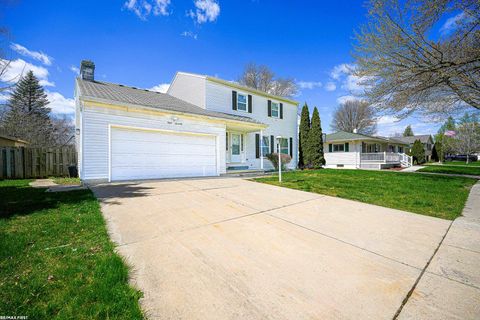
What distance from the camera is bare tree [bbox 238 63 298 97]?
96.7 feet

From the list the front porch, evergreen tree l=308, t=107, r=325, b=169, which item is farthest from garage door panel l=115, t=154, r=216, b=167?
the front porch

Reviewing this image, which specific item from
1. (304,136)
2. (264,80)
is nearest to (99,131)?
(304,136)

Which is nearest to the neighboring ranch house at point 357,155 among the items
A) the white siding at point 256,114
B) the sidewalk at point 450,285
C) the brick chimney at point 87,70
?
the white siding at point 256,114

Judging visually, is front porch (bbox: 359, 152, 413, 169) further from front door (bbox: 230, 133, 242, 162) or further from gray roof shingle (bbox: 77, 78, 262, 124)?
gray roof shingle (bbox: 77, 78, 262, 124)

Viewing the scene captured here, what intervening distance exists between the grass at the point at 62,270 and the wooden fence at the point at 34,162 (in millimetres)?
8205

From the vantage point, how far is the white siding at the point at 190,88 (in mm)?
12859

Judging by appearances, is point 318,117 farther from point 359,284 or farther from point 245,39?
point 359,284

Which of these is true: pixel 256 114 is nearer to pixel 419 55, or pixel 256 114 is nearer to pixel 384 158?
pixel 419 55

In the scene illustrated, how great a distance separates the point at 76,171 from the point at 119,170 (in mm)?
4033

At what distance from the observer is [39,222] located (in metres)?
3.50

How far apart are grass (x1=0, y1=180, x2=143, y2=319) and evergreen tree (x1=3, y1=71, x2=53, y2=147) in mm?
15735

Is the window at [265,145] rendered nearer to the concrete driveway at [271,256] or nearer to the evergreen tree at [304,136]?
the evergreen tree at [304,136]

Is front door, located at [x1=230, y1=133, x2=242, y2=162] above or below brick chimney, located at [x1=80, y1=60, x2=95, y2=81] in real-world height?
below

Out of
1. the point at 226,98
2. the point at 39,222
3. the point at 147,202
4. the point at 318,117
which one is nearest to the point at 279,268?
the point at 147,202
